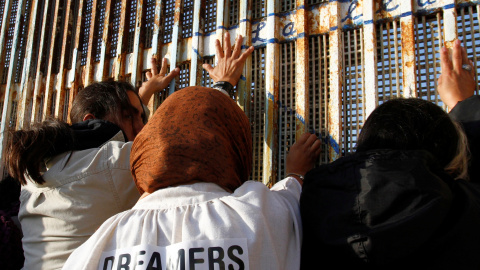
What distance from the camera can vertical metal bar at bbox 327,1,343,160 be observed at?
2867 mm

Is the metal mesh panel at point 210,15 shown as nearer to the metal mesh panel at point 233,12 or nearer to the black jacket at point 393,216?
the metal mesh panel at point 233,12

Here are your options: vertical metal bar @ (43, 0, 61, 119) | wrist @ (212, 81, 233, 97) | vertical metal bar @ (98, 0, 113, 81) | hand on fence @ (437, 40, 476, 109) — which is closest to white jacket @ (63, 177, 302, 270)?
hand on fence @ (437, 40, 476, 109)

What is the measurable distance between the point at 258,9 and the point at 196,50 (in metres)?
0.68

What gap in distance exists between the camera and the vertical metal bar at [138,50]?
404 centimetres

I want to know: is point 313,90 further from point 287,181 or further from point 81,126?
point 81,126

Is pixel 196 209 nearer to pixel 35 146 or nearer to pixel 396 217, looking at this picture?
pixel 396 217

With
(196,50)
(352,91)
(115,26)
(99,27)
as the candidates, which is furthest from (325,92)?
(99,27)

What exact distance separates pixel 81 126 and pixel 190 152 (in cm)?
96

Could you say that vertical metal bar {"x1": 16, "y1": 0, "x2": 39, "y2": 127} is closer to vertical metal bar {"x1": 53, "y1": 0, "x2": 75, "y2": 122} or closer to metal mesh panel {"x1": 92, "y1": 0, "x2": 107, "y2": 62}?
vertical metal bar {"x1": 53, "y1": 0, "x2": 75, "y2": 122}

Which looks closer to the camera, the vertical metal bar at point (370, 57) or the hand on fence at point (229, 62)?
the vertical metal bar at point (370, 57)

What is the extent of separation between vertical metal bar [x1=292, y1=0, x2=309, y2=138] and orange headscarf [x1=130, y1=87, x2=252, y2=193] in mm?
1492

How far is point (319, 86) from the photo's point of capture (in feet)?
10.0

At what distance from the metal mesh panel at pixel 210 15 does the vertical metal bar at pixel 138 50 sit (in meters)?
0.78

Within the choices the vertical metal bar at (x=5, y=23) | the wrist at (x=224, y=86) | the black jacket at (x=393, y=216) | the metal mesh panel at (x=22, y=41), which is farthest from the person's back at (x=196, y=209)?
the vertical metal bar at (x=5, y=23)
